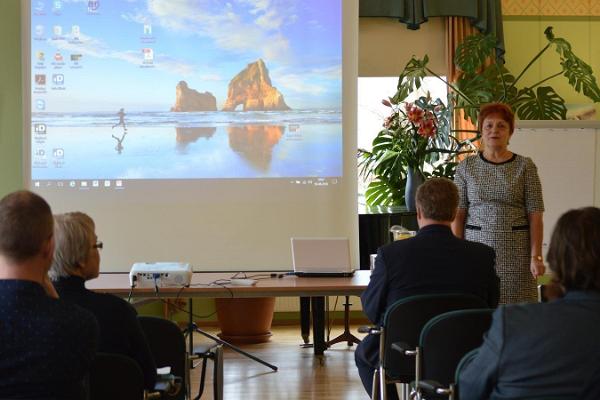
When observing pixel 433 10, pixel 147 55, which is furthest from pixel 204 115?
pixel 433 10

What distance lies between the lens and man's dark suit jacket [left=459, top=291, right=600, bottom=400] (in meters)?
1.78

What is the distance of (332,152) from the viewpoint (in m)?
5.59

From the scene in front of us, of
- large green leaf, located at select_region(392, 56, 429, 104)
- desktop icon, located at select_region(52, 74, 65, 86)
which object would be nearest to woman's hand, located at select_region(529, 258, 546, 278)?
large green leaf, located at select_region(392, 56, 429, 104)

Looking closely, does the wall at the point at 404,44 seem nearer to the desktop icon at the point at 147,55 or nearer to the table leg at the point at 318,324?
the desktop icon at the point at 147,55

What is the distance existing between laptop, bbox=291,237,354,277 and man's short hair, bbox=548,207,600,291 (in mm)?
2681

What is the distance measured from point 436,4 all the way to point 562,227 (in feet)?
17.9

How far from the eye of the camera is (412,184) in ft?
20.2


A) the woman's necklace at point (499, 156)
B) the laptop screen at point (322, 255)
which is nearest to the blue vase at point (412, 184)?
the laptop screen at point (322, 255)

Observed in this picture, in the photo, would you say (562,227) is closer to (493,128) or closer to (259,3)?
(493,128)

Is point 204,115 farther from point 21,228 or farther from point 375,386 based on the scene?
point 21,228

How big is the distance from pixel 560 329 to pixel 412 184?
4.38 metres

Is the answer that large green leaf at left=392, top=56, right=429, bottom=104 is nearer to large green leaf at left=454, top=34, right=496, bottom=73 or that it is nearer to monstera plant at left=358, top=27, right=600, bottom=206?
monstera plant at left=358, top=27, right=600, bottom=206

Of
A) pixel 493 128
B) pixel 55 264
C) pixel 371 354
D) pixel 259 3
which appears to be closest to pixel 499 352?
pixel 55 264

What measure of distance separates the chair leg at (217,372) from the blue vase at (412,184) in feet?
9.27
